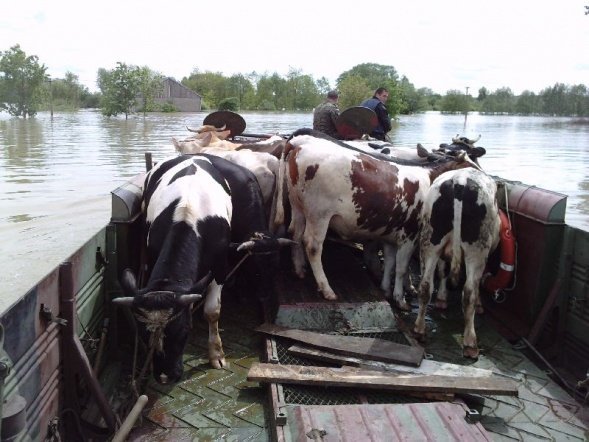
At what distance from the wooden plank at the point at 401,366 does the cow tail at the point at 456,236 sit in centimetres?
87

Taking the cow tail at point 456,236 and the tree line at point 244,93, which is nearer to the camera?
the cow tail at point 456,236

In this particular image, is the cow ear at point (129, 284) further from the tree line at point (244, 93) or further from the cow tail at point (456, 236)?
the tree line at point (244, 93)

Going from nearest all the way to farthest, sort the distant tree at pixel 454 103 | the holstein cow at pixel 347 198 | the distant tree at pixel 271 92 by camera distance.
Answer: the holstein cow at pixel 347 198, the distant tree at pixel 271 92, the distant tree at pixel 454 103

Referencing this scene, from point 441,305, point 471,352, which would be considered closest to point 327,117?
point 441,305

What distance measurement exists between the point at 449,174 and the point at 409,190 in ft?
2.97

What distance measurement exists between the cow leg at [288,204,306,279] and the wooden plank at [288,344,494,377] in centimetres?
175

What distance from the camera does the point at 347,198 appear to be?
573cm

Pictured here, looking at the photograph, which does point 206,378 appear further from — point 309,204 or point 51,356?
point 309,204

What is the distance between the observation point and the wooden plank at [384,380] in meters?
4.02

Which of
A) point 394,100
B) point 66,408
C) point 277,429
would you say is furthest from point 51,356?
point 394,100

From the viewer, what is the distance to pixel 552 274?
5203 millimetres

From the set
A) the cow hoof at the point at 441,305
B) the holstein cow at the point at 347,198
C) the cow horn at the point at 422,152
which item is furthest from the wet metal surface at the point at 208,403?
the cow horn at the point at 422,152

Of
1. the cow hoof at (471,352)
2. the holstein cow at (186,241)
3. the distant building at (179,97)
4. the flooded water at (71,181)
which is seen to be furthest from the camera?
the distant building at (179,97)

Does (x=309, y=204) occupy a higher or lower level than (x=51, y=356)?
higher
